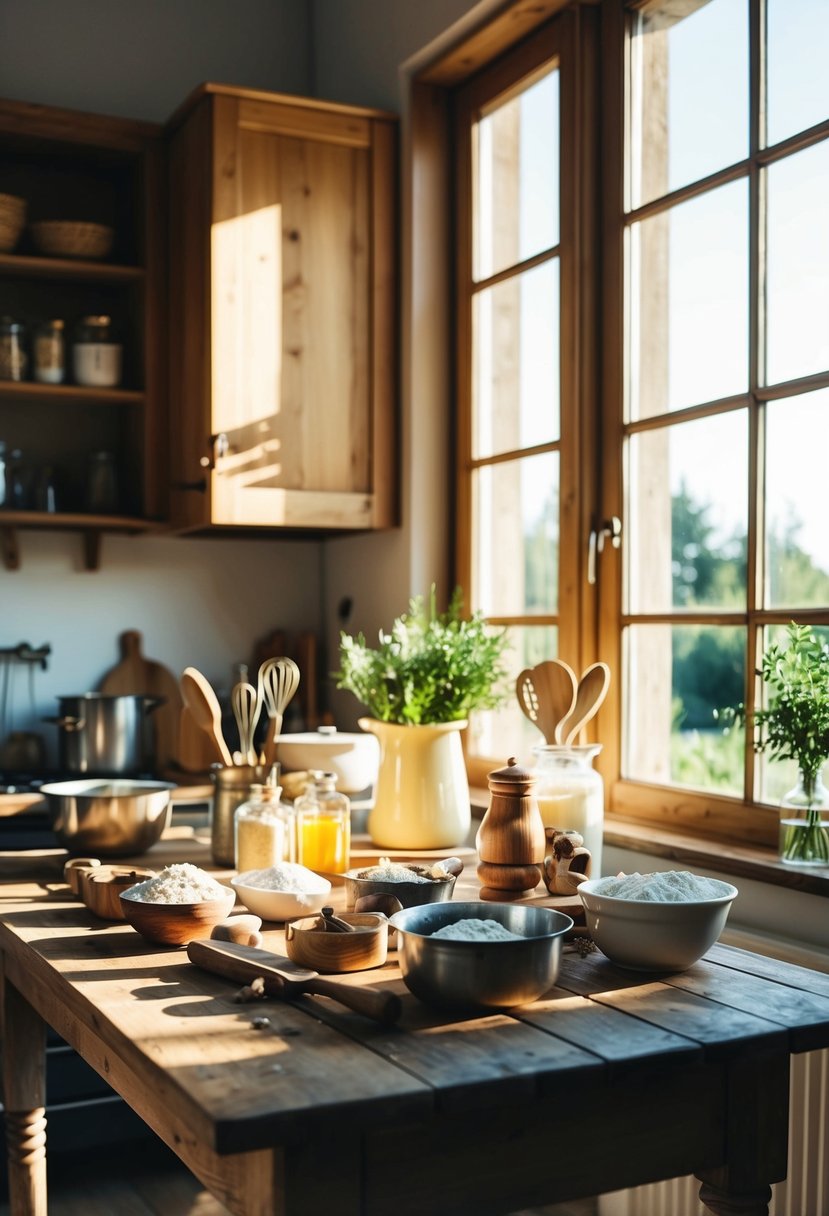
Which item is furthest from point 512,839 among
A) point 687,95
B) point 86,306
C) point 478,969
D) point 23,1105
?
point 86,306

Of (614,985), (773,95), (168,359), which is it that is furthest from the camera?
(168,359)

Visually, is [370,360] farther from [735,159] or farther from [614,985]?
[614,985]

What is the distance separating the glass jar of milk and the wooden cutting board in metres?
1.56

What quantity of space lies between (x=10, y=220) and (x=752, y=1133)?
2.83 meters

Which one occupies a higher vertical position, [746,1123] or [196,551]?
[196,551]

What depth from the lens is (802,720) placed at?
6.52 feet

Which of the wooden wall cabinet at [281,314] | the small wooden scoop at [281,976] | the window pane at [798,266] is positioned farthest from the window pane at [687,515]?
the small wooden scoop at [281,976]

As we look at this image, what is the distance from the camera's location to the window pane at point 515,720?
2920mm

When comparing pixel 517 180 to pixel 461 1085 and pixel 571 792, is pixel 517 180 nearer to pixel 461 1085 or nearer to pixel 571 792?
pixel 571 792

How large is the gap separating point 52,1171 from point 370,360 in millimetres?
2116

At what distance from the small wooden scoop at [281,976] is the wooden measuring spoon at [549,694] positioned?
91 cm

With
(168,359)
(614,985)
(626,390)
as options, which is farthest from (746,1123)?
(168,359)

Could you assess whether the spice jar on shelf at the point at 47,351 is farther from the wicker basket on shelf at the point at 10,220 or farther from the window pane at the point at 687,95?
the window pane at the point at 687,95

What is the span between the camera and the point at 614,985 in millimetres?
1476
